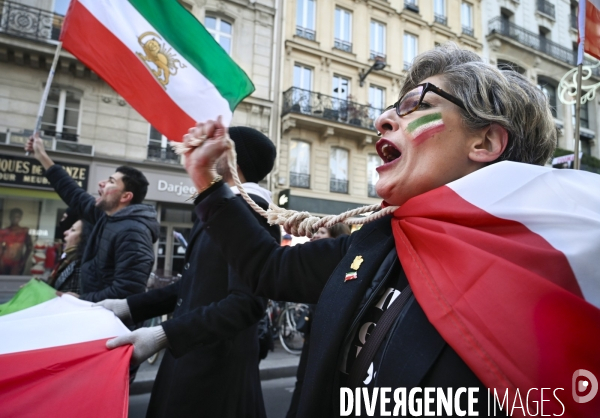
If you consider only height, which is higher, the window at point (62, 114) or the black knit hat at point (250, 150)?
the window at point (62, 114)

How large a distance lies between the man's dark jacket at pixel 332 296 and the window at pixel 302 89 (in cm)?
1438

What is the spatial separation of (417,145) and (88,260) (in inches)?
115

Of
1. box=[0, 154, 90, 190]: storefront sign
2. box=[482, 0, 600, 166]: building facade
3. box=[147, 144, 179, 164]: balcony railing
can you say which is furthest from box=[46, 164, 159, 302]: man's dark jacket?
box=[482, 0, 600, 166]: building facade

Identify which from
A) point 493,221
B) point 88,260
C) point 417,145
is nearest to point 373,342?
point 493,221

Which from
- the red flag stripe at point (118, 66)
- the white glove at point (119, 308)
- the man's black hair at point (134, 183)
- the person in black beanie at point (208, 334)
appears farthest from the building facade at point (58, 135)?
the person in black beanie at point (208, 334)

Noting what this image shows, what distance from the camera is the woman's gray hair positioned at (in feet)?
3.87

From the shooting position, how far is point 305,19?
16547 millimetres

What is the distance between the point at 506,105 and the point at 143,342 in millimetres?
1592

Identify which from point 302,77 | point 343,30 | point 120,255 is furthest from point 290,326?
point 343,30

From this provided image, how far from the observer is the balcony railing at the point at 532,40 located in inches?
798

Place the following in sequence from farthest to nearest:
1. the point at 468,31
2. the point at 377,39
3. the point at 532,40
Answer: the point at 532,40
the point at 468,31
the point at 377,39

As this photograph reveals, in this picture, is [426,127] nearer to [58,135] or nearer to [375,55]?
[58,135]

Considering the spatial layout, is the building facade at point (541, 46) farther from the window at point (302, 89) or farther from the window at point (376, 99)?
the window at point (302, 89)

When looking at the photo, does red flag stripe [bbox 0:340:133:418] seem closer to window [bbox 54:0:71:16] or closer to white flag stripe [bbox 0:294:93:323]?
white flag stripe [bbox 0:294:93:323]
